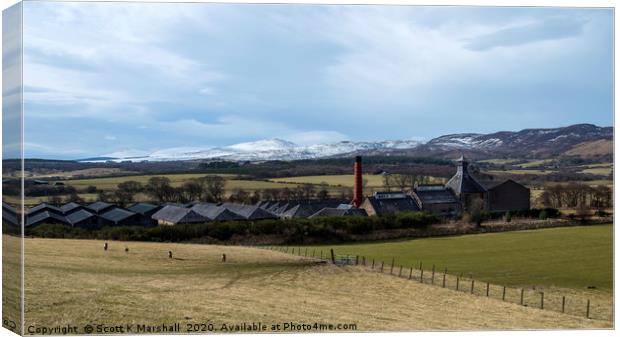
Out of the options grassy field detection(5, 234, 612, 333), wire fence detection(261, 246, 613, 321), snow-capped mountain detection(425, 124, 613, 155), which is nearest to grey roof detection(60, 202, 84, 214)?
grassy field detection(5, 234, 612, 333)

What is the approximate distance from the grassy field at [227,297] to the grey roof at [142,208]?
1658 mm

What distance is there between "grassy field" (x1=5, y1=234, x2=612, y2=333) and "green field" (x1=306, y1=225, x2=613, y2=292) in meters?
1.77

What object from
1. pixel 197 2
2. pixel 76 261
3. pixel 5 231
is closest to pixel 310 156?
pixel 197 2

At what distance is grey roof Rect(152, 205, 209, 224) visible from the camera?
15531 millimetres

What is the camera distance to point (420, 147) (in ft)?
43.3

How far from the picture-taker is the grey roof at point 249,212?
16641mm

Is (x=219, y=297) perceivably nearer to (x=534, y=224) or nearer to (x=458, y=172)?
(x=458, y=172)

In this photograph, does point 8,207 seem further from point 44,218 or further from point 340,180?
point 340,180

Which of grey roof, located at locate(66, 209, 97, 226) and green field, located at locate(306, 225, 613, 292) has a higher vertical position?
grey roof, located at locate(66, 209, 97, 226)

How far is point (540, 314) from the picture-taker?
37.0 ft

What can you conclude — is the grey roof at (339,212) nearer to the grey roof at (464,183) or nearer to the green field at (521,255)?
the green field at (521,255)

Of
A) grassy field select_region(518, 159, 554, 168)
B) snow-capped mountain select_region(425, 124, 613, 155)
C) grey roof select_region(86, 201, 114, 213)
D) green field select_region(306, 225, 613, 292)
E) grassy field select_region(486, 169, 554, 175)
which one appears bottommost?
green field select_region(306, 225, 613, 292)

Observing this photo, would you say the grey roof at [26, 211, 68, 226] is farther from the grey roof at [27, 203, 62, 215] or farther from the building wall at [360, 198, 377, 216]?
the building wall at [360, 198, 377, 216]

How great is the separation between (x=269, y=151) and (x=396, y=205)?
216 inches
